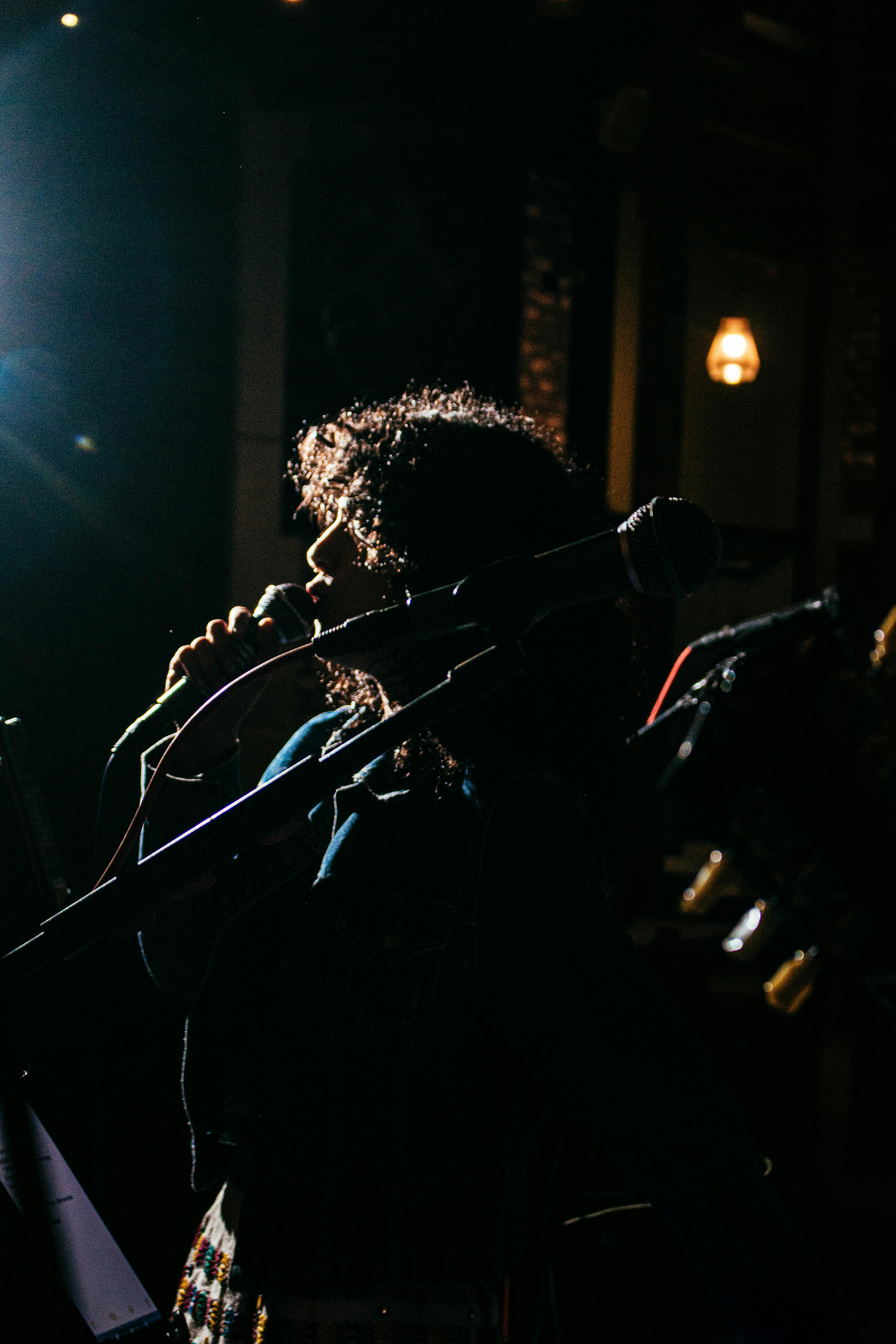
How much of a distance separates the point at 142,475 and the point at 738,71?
3.12 m

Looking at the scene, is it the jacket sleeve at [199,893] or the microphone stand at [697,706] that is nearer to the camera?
the jacket sleeve at [199,893]

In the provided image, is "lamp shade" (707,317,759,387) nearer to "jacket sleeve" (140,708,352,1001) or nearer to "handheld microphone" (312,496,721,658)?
"jacket sleeve" (140,708,352,1001)

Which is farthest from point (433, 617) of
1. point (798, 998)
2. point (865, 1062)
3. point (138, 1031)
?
point (865, 1062)

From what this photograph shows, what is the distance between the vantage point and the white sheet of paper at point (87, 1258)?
0.73 meters

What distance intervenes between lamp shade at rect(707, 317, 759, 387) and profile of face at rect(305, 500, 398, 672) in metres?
4.41

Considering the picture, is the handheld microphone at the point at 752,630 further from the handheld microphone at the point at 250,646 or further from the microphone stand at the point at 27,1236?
the microphone stand at the point at 27,1236

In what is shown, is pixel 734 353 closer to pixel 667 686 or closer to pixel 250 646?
pixel 667 686

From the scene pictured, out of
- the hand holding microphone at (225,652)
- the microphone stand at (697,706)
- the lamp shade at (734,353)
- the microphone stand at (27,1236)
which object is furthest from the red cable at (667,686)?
the lamp shade at (734,353)

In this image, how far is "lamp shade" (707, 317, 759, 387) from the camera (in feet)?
16.9

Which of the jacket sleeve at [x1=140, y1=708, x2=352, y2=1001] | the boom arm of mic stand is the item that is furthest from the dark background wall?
the jacket sleeve at [x1=140, y1=708, x2=352, y2=1001]

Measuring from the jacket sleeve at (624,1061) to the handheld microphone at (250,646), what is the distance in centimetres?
29

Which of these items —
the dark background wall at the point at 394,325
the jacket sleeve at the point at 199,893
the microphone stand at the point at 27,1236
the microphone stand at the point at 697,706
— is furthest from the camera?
the dark background wall at the point at 394,325

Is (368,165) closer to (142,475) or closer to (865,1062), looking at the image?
(142,475)

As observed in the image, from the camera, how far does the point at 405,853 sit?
1150mm
